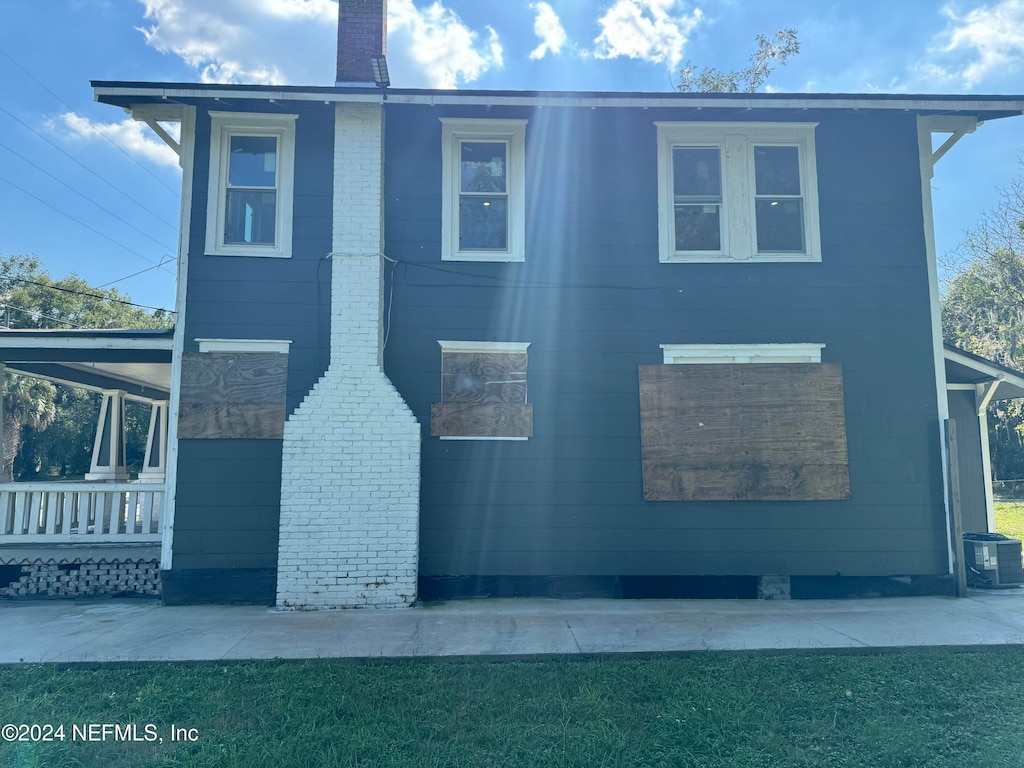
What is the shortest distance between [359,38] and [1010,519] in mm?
19301

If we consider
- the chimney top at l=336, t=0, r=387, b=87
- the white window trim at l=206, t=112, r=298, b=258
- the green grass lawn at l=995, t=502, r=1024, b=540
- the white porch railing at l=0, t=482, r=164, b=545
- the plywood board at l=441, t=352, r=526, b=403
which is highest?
the chimney top at l=336, t=0, r=387, b=87

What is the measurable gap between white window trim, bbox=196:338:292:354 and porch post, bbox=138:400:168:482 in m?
4.96

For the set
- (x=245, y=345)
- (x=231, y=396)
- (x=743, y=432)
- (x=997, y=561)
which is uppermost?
(x=245, y=345)

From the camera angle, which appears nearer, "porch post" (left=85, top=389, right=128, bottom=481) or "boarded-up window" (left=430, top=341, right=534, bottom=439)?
"boarded-up window" (left=430, top=341, right=534, bottom=439)

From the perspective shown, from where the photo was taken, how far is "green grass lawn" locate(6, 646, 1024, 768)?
396 cm

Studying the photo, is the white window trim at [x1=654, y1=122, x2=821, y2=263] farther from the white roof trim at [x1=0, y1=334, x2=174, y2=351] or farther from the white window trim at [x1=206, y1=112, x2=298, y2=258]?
the white roof trim at [x1=0, y1=334, x2=174, y2=351]

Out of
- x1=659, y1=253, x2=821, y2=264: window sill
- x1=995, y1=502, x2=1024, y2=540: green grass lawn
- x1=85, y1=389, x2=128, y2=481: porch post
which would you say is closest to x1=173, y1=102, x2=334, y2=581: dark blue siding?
x1=659, y1=253, x2=821, y2=264: window sill

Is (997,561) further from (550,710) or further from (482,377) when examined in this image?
(550,710)

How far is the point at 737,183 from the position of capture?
8820mm

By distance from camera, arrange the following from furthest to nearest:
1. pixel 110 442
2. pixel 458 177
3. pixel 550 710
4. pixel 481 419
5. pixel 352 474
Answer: pixel 110 442 → pixel 458 177 → pixel 481 419 → pixel 352 474 → pixel 550 710

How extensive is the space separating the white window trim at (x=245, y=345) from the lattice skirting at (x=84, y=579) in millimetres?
→ 2697

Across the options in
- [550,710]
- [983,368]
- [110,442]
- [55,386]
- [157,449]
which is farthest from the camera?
[55,386]

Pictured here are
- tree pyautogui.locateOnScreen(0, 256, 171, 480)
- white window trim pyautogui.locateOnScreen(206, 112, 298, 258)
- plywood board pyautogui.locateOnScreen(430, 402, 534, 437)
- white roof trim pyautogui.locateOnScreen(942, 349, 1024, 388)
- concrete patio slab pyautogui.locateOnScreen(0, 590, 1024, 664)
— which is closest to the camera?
concrete patio slab pyautogui.locateOnScreen(0, 590, 1024, 664)

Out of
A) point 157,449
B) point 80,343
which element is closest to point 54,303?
point 157,449
